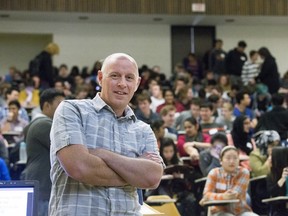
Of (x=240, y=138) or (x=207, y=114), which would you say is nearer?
(x=240, y=138)

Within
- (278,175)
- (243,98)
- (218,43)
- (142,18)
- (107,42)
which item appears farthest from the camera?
(107,42)

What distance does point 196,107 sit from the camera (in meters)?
8.44

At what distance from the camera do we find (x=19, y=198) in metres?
2.24

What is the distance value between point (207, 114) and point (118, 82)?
226 inches

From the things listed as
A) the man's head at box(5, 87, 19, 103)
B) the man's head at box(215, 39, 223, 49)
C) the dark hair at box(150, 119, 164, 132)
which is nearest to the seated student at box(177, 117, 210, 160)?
the dark hair at box(150, 119, 164, 132)

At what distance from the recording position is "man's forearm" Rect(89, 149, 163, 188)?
213 cm

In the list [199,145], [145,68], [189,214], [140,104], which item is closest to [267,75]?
[145,68]

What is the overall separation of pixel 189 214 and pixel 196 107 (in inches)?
102

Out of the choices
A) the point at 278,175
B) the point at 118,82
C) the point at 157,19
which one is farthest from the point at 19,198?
the point at 157,19

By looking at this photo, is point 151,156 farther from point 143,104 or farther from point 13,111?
point 13,111

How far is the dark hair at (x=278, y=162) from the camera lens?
5797 millimetres

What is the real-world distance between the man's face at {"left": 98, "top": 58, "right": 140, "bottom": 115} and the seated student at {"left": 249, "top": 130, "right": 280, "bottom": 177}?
432cm

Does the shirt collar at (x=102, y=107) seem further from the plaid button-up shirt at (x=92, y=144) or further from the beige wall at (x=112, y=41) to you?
the beige wall at (x=112, y=41)

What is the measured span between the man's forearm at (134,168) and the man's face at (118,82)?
0.73ft
